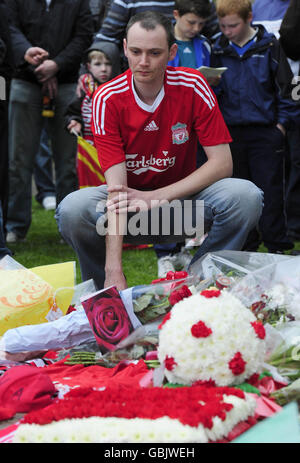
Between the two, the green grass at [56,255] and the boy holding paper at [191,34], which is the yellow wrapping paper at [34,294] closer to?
the green grass at [56,255]

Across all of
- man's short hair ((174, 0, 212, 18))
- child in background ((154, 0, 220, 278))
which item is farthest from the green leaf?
man's short hair ((174, 0, 212, 18))

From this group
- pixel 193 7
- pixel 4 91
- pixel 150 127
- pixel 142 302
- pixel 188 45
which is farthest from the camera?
pixel 4 91

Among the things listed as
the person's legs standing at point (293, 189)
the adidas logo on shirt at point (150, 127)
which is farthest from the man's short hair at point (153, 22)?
the person's legs standing at point (293, 189)

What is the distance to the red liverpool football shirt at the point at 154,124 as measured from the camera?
3.30 m

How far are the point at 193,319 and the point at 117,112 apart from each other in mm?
1521

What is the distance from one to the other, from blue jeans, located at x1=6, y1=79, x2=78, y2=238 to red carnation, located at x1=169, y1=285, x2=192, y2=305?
3114mm

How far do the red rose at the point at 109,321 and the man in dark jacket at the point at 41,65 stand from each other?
3.04 meters

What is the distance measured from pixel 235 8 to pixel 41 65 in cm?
153

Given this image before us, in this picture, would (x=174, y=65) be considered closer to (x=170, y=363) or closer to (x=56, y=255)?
(x=56, y=255)

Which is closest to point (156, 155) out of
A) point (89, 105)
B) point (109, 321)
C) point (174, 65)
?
point (109, 321)

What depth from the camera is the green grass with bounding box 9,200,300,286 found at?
441cm

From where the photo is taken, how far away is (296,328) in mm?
2342

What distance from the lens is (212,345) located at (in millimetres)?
2004
